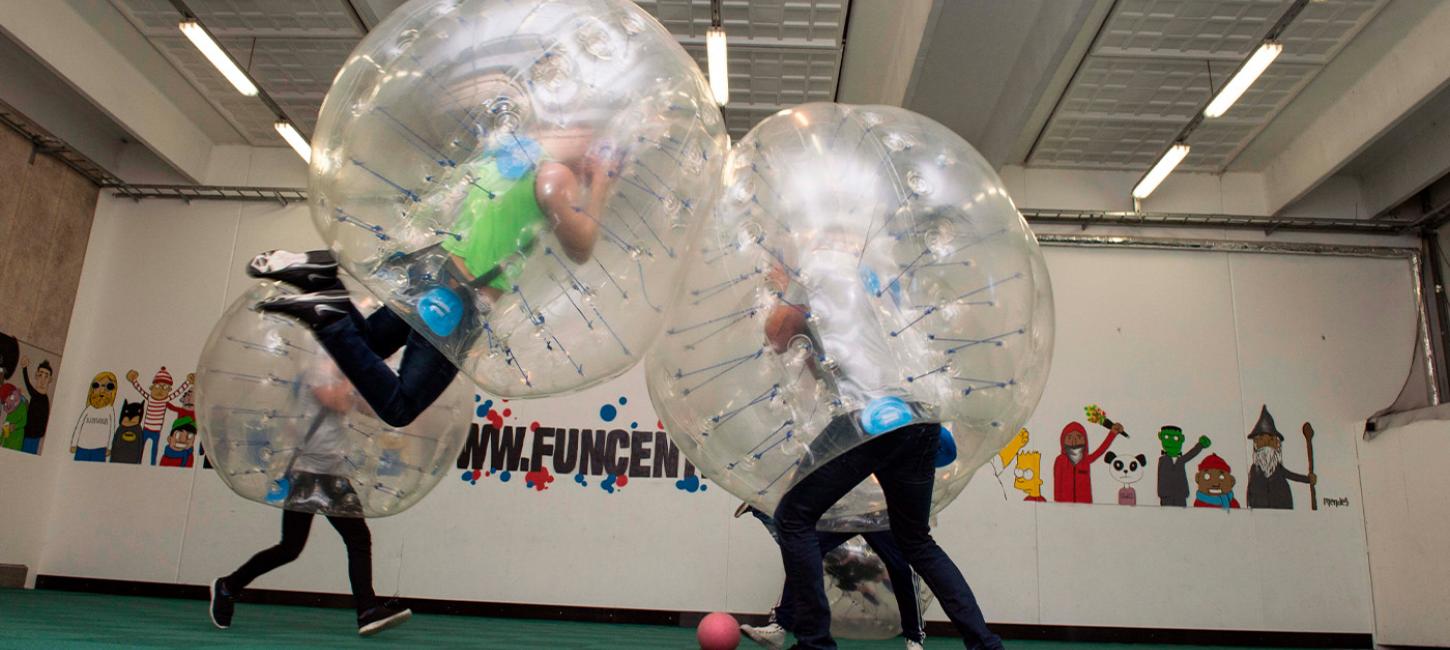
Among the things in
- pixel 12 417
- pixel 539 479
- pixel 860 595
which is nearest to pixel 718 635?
pixel 860 595

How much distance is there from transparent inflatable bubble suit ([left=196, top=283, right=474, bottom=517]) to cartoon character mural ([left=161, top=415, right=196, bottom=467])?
5.10 m

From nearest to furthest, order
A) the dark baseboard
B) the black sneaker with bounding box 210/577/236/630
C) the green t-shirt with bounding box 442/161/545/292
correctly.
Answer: the green t-shirt with bounding box 442/161/545/292 → the black sneaker with bounding box 210/577/236/630 → the dark baseboard

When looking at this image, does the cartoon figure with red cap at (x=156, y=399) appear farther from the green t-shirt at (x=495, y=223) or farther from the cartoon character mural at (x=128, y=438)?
the green t-shirt at (x=495, y=223)

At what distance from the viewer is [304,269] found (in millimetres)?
2719

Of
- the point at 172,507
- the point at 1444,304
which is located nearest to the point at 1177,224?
the point at 1444,304

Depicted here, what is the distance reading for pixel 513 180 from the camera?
2.13m

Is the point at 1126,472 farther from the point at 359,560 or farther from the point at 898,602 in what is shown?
the point at 359,560

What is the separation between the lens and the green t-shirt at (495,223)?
213 centimetres

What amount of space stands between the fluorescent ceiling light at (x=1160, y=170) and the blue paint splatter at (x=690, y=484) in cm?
428

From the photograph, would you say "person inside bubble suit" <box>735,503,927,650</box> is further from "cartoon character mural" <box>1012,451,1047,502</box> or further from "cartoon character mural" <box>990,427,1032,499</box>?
"cartoon character mural" <box>1012,451,1047,502</box>

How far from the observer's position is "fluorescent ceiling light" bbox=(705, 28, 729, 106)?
580 cm

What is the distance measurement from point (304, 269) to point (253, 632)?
2007 millimetres

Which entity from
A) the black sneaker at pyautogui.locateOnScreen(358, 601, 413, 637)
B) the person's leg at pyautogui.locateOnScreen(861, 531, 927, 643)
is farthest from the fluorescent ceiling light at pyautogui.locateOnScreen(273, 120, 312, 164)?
the person's leg at pyautogui.locateOnScreen(861, 531, 927, 643)

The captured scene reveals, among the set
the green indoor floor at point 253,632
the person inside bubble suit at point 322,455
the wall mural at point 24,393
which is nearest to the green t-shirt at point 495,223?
the person inside bubble suit at point 322,455
